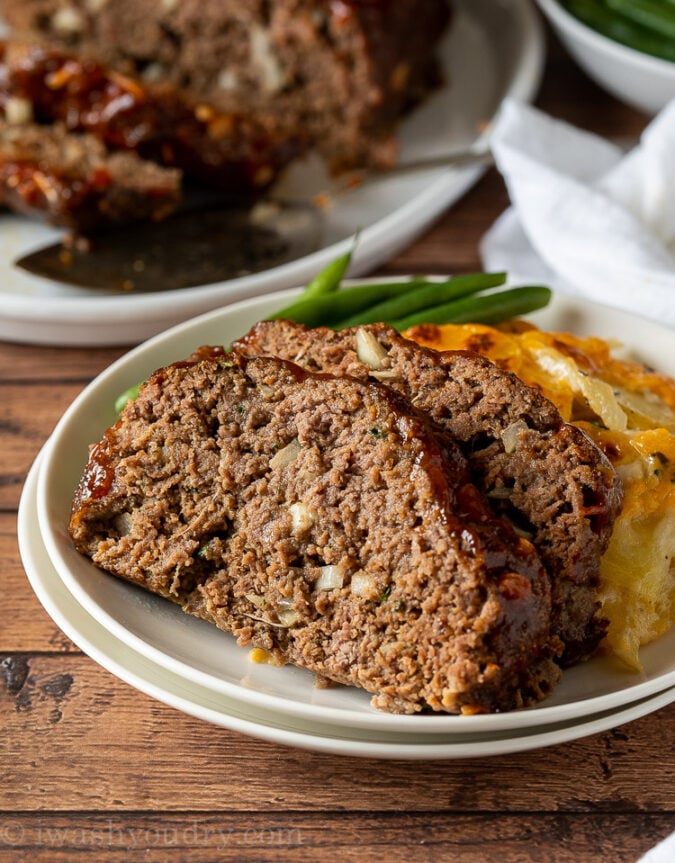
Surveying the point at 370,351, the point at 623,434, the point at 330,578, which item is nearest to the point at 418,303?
the point at 370,351

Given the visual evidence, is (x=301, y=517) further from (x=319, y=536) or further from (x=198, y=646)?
(x=198, y=646)

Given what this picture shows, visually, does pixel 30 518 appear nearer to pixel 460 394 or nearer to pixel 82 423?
pixel 82 423

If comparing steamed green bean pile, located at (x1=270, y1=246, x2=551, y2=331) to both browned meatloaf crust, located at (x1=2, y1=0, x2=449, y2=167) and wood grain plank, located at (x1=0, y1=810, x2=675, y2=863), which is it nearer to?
wood grain plank, located at (x1=0, y1=810, x2=675, y2=863)

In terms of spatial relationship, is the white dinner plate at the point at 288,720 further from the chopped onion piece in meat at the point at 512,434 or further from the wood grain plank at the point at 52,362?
the wood grain plank at the point at 52,362

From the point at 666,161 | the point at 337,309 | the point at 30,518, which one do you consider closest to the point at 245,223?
the point at 337,309

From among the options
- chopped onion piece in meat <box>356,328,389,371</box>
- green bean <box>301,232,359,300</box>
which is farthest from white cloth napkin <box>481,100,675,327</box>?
chopped onion piece in meat <box>356,328,389,371</box>
